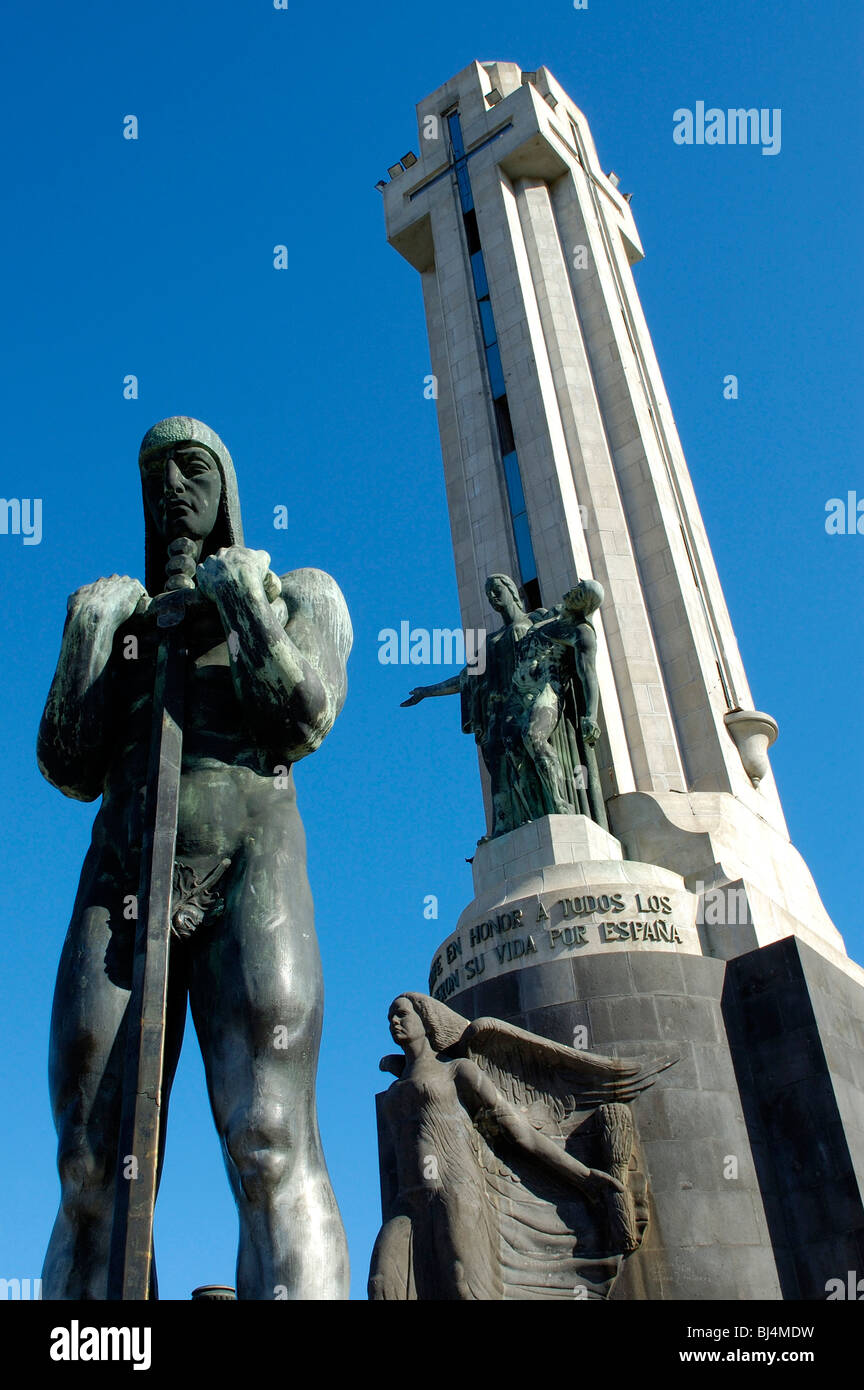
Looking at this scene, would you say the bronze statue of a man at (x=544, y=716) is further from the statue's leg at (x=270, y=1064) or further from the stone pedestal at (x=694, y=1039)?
the statue's leg at (x=270, y=1064)

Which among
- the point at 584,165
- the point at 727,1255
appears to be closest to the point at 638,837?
the point at 727,1255

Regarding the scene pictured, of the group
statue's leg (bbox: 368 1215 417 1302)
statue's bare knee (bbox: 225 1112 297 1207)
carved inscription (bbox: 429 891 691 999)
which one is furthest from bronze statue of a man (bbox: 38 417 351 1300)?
carved inscription (bbox: 429 891 691 999)

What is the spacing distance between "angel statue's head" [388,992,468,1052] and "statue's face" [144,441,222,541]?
727cm

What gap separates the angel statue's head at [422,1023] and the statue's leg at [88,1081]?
7.26 m

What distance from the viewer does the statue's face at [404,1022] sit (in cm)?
1085

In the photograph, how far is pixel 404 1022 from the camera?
1090cm

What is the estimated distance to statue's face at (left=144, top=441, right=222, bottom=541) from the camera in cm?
452

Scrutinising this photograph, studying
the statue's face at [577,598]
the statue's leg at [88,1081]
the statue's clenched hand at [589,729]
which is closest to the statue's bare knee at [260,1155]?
the statue's leg at [88,1081]

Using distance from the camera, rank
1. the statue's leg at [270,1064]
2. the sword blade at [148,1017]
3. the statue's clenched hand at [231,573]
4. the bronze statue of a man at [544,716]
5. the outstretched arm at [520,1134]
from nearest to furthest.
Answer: the sword blade at [148,1017], the statue's leg at [270,1064], the statue's clenched hand at [231,573], the outstretched arm at [520,1134], the bronze statue of a man at [544,716]

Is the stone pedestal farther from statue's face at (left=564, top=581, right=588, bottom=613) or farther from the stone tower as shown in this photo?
statue's face at (left=564, top=581, right=588, bottom=613)

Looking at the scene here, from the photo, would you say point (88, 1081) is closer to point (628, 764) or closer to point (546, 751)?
point (546, 751)

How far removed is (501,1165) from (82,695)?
7.80 meters

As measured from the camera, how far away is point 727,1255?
10641 mm

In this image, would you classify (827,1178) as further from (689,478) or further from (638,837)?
(689,478)
